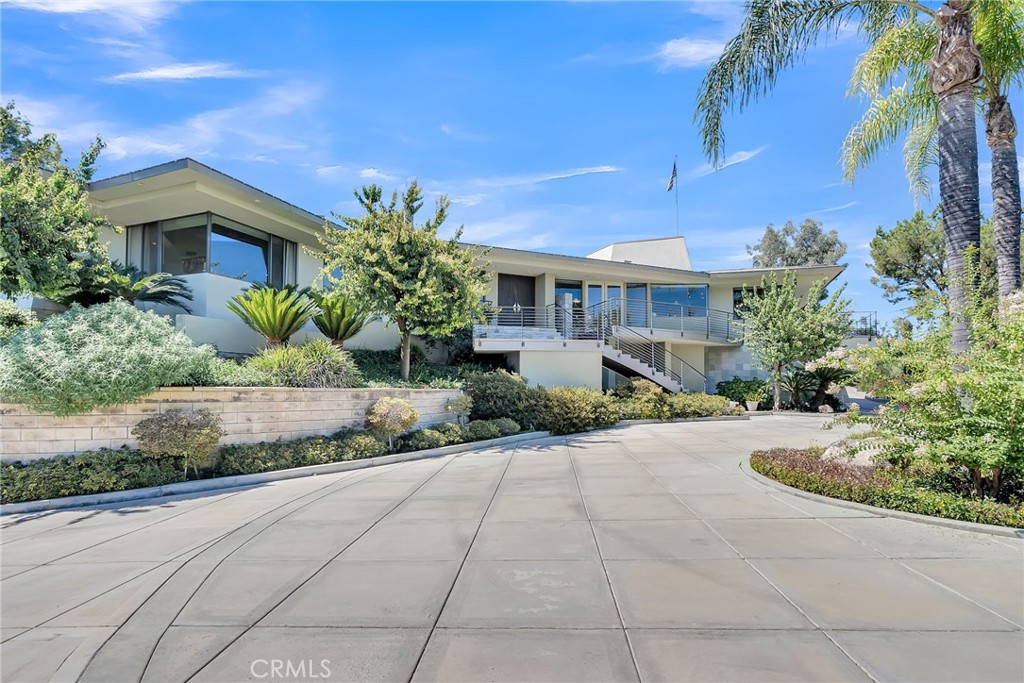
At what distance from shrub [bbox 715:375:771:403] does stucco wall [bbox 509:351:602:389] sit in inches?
293

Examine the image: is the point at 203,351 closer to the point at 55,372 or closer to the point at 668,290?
the point at 55,372

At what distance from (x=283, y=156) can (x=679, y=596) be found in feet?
40.9

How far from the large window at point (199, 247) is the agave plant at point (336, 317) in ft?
9.26

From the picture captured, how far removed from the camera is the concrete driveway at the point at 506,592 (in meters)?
3.06

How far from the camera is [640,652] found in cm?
315

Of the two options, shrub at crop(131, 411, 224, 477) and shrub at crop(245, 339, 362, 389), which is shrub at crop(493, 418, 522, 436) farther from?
shrub at crop(131, 411, 224, 477)

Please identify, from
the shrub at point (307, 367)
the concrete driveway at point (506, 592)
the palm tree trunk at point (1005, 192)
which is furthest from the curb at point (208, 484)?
the palm tree trunk at point (1005, 192)

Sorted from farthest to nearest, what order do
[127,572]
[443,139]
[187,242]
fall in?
[187,242] → [443,139] → [127,572]

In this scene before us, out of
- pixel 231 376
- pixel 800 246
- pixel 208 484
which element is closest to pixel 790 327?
pixel 231 376

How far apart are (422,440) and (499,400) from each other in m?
3.37

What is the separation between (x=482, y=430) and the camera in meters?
12.9

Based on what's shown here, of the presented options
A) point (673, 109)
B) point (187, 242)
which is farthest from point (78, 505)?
point (673, 109)

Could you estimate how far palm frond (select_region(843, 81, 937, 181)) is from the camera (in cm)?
1054

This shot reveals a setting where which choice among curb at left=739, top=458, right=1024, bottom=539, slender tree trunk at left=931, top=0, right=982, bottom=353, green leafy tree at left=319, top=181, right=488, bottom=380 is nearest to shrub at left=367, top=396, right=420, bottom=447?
green leafy tree at left=319, top=181, right=488, bottom=380
